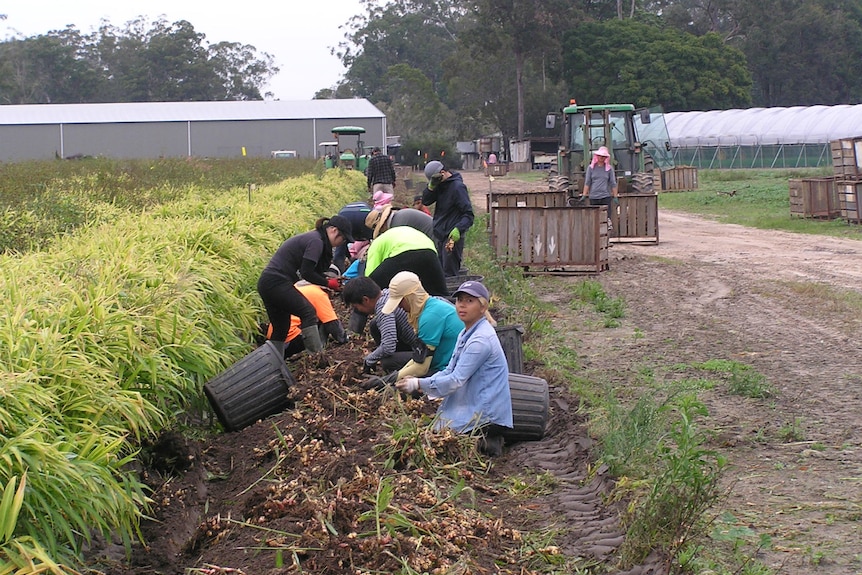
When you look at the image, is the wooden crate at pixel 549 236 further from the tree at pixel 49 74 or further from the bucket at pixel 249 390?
the tree at pixel 49 74

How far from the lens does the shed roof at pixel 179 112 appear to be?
62594 mm

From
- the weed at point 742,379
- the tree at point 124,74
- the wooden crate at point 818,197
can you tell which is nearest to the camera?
the weed at point 742,379

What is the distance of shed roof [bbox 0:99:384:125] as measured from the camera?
6259 cm

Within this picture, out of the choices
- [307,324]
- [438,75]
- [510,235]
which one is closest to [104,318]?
[307,324]

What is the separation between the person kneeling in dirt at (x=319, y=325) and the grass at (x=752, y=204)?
38.5 feet

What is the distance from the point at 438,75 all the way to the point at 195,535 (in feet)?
356

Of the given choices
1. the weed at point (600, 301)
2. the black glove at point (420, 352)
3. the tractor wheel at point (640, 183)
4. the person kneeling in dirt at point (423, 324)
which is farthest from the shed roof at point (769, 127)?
the black glove at point (420, 352)

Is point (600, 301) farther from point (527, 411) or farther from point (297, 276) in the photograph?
point (527, 411)

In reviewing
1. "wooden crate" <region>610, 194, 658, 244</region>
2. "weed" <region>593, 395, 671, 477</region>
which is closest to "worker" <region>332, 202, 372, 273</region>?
"weed" <region>593, 395, 671, 477</region>

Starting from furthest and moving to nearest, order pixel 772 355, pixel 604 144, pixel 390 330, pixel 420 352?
pixel 604 144 < pixel 772 355 < pixel 390 330 < pixel 420 352

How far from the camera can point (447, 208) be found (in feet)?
36.5

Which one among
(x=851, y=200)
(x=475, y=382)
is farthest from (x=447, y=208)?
(x=851, y=200)

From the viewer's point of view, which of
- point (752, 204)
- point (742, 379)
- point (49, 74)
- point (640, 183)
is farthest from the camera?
point (49, 74)

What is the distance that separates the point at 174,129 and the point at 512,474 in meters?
60.6
